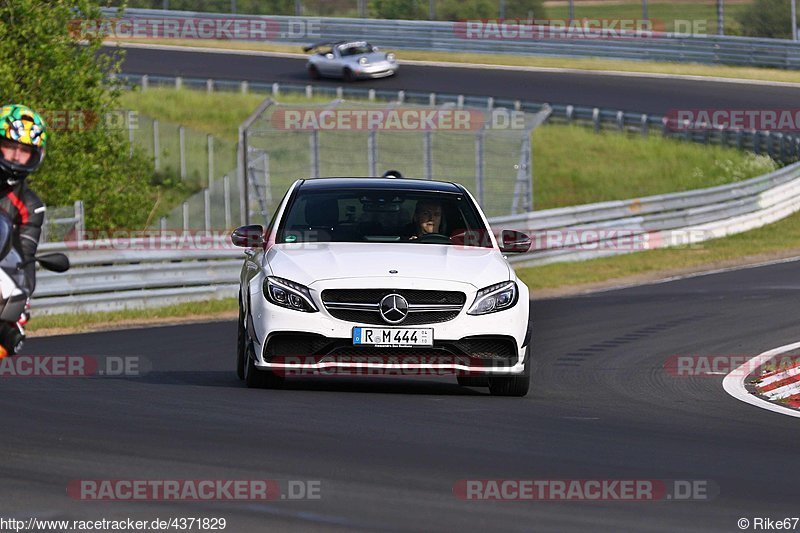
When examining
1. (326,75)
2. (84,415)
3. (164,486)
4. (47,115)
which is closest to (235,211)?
(47,115)

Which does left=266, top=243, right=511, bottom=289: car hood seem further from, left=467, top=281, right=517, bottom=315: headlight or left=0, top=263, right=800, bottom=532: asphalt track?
left=0, top=263, right=800, bottom=532: asphalt track

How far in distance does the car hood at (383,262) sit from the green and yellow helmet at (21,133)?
3.08 metres

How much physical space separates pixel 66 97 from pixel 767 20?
133ft

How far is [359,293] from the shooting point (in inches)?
413

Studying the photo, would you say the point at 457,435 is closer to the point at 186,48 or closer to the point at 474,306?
the point at 474,306

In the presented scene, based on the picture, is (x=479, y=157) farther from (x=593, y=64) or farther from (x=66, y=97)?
(x=593, y=64)

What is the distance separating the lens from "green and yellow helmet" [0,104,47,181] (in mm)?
7613

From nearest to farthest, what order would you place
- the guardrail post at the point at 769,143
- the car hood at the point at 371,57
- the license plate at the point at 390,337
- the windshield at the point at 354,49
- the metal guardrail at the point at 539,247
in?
the license plate at the point at 390,337, the metal guardrail at the point at 539,247, the guardrail post at the point at 769,143, the car hood at the point at 371,57, the windshield at the point at 354,49

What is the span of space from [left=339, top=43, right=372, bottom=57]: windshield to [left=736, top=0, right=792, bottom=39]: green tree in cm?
1813

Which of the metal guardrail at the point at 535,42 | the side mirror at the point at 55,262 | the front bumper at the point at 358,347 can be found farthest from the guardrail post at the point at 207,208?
the metal guardrail at the point at 535,42

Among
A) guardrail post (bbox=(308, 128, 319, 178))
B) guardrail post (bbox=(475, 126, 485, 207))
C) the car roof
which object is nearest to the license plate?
the car roof

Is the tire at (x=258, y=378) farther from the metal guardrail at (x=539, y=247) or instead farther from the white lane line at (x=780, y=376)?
the metal guardrail at (x=539, y=247)

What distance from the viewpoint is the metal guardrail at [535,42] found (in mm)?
50625

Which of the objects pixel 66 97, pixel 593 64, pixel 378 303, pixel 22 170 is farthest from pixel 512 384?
pixel 593 64
